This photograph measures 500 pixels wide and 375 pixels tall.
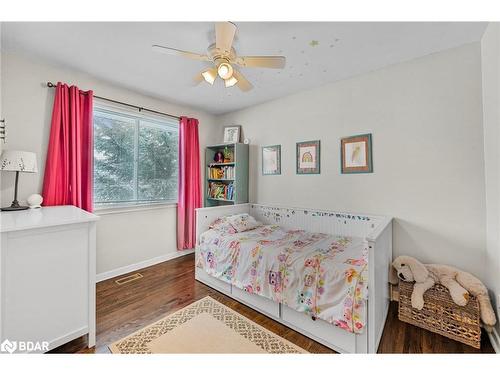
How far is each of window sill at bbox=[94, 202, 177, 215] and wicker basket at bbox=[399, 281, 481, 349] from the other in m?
2.89

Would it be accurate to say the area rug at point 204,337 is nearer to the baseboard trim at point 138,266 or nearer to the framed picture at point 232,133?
the baseboard trim at point 138,266

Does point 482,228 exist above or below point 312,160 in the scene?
below

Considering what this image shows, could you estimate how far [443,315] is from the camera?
163 cm

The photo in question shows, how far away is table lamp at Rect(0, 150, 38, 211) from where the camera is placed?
1701mm

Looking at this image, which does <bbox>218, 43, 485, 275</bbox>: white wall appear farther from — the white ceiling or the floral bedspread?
the floral bedspread

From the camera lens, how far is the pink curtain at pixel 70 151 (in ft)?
6.91

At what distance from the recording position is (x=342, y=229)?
2480 millimetres

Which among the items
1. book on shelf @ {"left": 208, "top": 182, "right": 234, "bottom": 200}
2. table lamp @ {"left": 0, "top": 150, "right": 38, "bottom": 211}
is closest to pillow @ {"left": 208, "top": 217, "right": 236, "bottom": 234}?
book on shelf @ {"left": 208, "top": 182, "right": 234, "bottom": 200}

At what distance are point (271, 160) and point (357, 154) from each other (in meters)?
1.16

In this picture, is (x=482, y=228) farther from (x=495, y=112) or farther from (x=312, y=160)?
(x=312, y=160)

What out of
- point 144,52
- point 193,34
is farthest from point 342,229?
point 144,52

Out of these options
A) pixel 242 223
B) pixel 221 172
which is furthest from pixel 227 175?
pixel 242 223

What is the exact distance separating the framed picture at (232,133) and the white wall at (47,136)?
633mm
